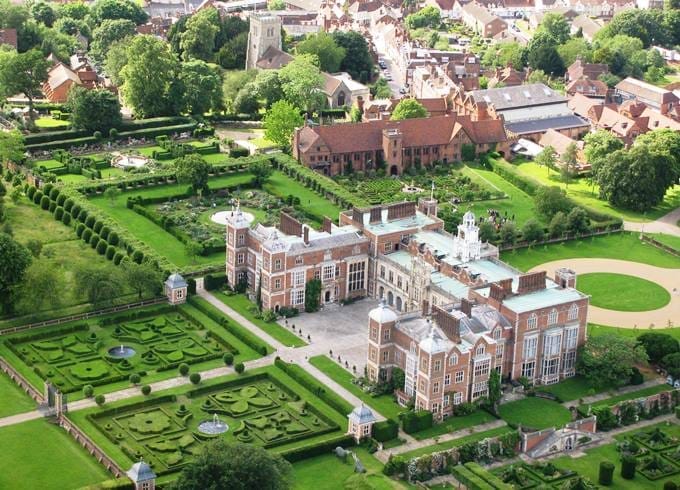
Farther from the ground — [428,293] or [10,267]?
[10,267]

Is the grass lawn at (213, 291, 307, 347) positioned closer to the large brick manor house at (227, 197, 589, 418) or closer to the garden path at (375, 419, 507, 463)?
the large brick manor house at (227, 197, 589, 418)

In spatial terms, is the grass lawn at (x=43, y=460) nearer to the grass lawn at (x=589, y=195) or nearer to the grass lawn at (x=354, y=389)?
the grass lawn at (x=354, y=389)

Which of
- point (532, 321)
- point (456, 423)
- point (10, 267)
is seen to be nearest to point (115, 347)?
point (10, 267)

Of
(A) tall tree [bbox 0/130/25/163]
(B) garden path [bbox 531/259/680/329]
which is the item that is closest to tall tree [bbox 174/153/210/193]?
(A) tall tree [bbox 0/130/25/163]

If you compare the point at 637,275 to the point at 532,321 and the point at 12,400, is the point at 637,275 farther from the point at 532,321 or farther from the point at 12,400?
the point at 12,400

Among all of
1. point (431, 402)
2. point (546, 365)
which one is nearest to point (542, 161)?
A: point (546, 365)

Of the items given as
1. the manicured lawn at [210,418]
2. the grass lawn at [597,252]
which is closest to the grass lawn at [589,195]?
the grass lawn at [597,252]
